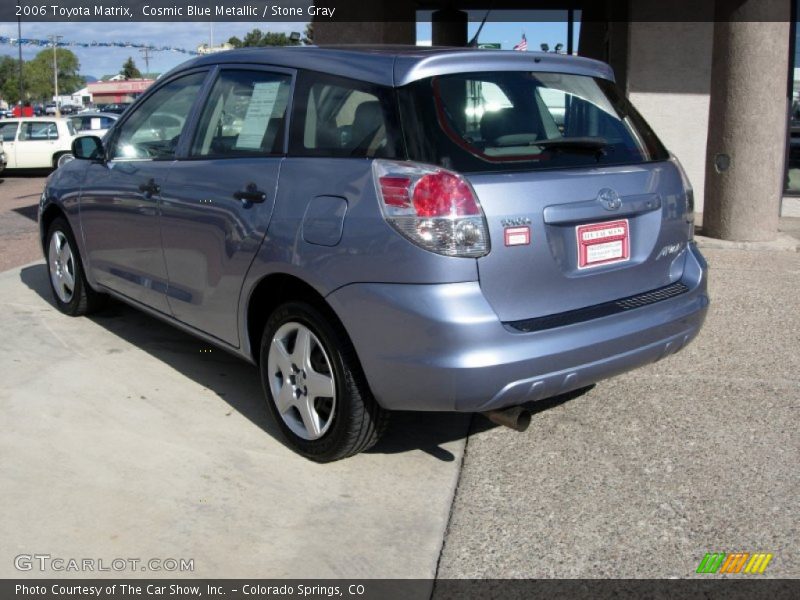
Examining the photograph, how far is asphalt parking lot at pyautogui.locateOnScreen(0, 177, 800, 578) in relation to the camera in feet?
10.6

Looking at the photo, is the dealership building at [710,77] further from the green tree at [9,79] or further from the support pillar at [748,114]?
the green tree at [9,79]

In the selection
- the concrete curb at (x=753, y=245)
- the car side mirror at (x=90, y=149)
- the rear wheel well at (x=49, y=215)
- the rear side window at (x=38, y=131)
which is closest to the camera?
the car side mirror at (x=90, y=149)

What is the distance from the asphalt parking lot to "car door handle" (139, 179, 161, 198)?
3.41 feet

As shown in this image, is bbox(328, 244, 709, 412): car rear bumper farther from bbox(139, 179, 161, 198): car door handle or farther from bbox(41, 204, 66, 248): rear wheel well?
bbox(41, 204, 66, 248): rear wheel well

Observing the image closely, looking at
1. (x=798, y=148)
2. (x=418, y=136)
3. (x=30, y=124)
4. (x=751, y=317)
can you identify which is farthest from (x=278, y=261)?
(x=30, y=124)

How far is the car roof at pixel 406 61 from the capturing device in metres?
3.51

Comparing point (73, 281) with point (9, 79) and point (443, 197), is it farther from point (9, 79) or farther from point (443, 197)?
point (9, 79)

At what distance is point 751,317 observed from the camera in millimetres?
6324

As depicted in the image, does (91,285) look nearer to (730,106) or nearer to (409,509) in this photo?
(409,509)

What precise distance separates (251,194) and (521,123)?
4.01 feet

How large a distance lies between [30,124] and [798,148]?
655 inches

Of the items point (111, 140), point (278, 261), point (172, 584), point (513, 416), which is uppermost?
point (111, 140)

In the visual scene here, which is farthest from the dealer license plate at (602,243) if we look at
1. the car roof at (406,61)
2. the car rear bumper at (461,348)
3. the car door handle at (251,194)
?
the car door handle at (251,194)

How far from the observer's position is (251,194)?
396 centimetres
